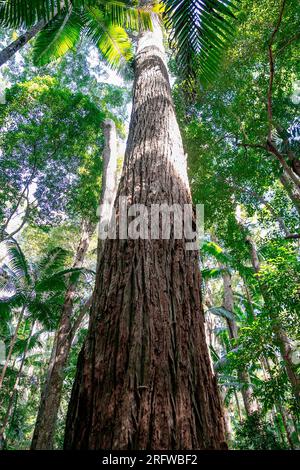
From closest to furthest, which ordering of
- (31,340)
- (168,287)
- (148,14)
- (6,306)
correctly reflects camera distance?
(168,287), (148,14), (6,306), (31,340)

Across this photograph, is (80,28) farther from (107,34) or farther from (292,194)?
(292,194)

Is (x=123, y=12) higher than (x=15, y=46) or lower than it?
lower

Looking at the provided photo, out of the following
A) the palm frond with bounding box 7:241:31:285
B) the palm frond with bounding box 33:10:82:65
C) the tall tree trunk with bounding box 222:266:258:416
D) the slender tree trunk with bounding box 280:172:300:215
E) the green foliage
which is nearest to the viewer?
the palm frond with bounding box 33:10:82:65

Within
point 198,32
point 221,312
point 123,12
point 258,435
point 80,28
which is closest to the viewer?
point 198,32

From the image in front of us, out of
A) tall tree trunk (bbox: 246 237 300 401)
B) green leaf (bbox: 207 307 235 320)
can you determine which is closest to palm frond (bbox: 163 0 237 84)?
tall tree trunk (bbox: 246 237 300 401)

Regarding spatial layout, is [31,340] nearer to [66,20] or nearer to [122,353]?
[66,20]

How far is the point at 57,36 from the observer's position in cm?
667

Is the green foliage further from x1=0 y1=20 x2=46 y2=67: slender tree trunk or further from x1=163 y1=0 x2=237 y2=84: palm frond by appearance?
x1=0 y1=20 x2=46 y2=67: slender tree trunk

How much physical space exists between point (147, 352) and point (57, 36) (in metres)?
7.59

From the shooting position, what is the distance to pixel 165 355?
1243 millimetres

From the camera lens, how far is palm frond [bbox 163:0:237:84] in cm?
222

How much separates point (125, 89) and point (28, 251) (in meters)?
12.2

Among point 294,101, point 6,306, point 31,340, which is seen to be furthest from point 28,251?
point 294,101

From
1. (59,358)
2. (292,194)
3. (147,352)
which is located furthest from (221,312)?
(147,352)
